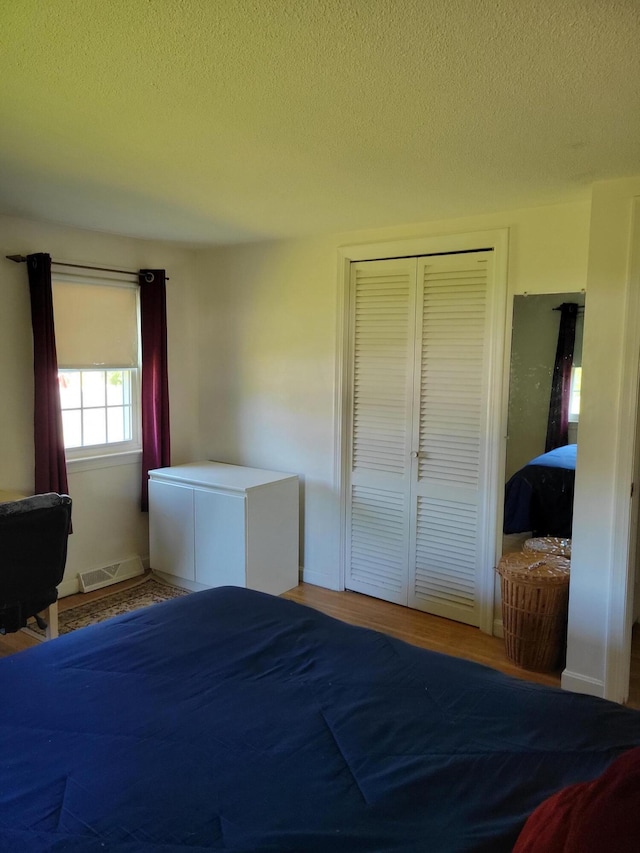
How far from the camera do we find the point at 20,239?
3574 mm

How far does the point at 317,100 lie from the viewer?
5.98 feet

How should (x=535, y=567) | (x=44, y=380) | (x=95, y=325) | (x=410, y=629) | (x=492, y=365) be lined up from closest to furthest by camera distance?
(x=535, y=567)
(x=492, y=365)
(x=410, y=629)
(x=44, y=380)
(x=95, y=325)

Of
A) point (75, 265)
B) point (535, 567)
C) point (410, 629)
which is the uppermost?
point (75, 265)

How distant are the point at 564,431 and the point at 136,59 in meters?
2.57

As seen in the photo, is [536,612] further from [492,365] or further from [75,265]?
[75,265]

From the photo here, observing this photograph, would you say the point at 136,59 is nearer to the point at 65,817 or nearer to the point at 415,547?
the point at 65,817

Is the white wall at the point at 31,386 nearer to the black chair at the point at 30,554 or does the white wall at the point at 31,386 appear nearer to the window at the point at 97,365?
the window at the point at 97,365

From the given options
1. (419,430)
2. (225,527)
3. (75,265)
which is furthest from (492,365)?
(75,265)

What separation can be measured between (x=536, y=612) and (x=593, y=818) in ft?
6.96

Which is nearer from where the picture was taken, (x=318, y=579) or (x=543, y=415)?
(x=543, y=415)

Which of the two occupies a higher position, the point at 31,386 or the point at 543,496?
the point at 31,386

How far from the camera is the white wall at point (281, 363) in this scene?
3980 millimetres

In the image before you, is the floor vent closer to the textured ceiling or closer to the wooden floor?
the wooden floor

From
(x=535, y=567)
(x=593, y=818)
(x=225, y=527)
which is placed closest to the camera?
(x=593, y=818)
